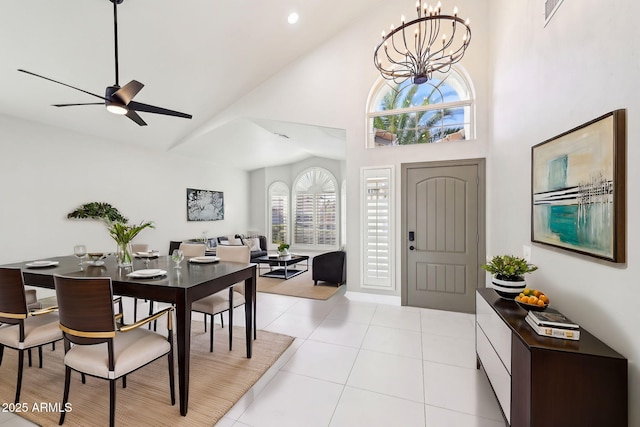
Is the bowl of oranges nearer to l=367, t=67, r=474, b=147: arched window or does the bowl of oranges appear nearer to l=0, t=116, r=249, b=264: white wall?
l=367, t=67, r=474, b=147: arched window

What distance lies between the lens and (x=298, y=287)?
5328 millimetres

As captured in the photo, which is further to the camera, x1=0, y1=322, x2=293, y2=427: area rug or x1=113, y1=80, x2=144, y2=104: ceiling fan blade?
x1=113, y1=80, x2=144, y2=104: ceiling fan blade

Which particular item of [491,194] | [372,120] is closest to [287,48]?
[372,120]

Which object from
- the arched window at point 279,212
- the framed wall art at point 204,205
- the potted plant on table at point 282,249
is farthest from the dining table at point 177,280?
the arched window at point 279,212

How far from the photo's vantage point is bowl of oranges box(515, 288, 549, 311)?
1.88 m

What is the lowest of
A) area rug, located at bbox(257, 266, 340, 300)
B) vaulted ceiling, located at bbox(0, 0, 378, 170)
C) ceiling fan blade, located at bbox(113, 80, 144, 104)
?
area rug, located at bbox(257, 266, 340, 300)

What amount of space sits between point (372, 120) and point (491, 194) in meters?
2.05

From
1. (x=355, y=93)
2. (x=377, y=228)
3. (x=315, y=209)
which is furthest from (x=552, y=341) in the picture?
(x=315, y=209)

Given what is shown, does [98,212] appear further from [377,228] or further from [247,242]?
[377,228]

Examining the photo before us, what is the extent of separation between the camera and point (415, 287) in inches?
167

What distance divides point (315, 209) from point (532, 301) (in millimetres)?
7500

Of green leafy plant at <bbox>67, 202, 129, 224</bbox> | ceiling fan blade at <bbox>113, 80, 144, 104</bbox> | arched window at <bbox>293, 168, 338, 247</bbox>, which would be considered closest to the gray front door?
ceiling fan blade at <bbox>113, 80, 144, 104</bbox>

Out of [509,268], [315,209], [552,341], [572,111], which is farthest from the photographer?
[315,209]

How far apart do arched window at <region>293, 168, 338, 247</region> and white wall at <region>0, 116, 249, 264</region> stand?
3.50 meters
